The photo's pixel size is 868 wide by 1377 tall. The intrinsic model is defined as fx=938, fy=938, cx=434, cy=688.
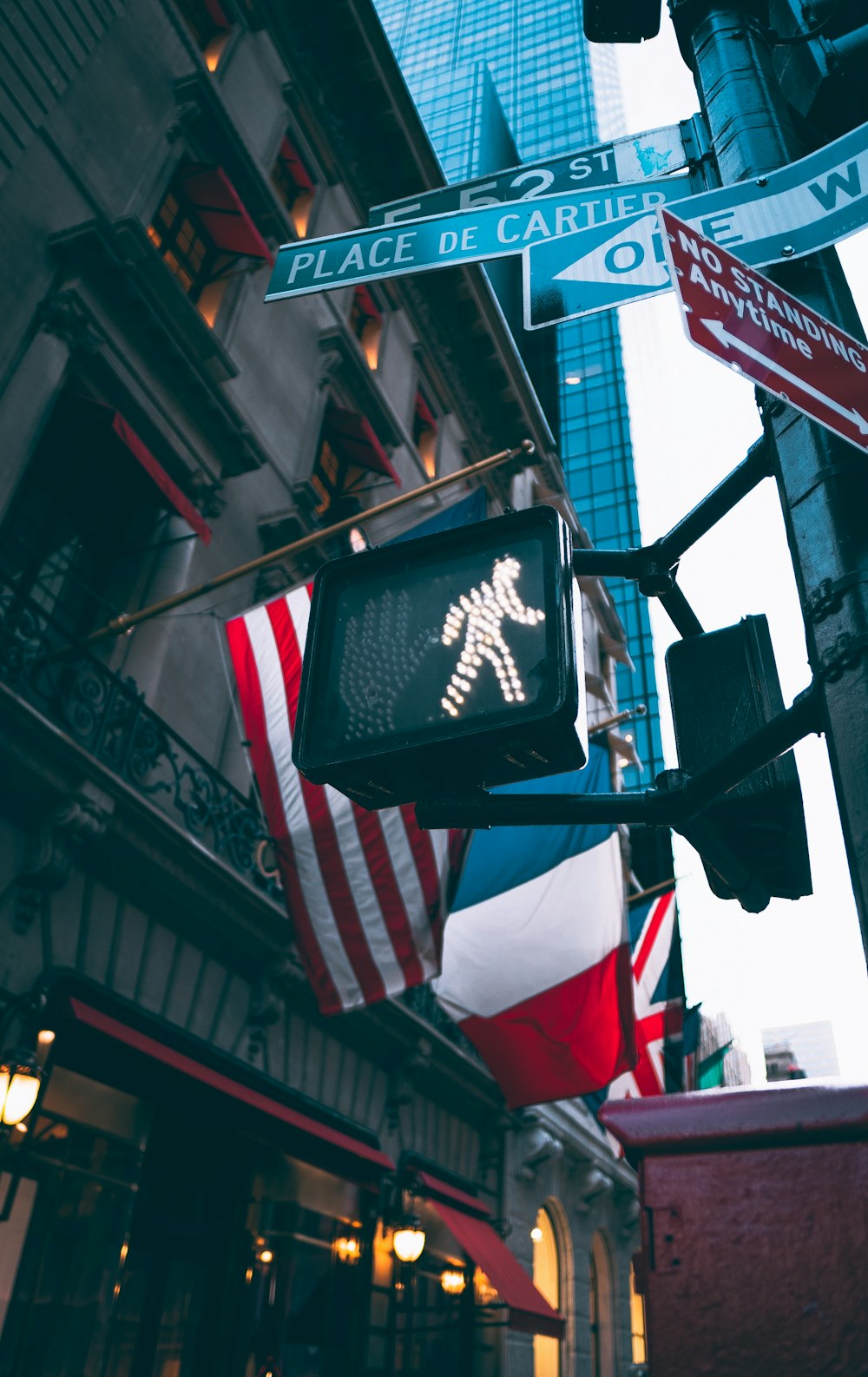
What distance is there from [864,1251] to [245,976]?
1070 cm

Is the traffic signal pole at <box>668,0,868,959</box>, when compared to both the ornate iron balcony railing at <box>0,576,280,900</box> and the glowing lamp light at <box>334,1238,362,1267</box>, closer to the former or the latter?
the ornate iron balcony railing at <box>0,576,280,900</box>

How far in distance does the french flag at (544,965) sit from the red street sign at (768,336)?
8.05 metres

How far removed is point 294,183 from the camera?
720 inches

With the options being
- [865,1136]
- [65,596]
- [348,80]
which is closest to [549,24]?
[348,80]

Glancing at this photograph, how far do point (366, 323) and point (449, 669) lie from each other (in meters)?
20.0

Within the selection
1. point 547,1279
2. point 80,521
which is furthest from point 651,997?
point 80,521

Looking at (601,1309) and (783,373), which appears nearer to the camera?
(783,373)

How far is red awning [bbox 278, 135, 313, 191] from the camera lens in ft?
59.1

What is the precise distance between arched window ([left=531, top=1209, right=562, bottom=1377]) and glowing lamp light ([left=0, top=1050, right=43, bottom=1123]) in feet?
47.5

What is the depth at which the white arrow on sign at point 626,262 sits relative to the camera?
3.34 meters

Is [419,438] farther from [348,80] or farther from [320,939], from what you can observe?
[320,939]

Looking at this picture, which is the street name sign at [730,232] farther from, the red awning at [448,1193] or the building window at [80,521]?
the red awning at [448,1193]

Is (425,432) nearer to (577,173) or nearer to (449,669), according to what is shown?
(577,173)

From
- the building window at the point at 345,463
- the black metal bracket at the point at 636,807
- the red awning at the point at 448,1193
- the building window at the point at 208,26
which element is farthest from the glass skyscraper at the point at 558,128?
the black metal bracket at the point at 636,807
